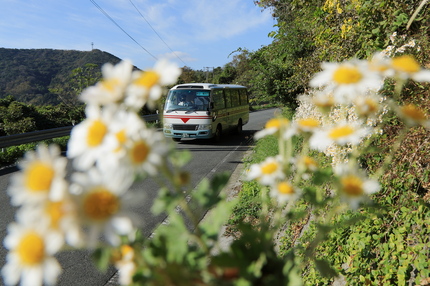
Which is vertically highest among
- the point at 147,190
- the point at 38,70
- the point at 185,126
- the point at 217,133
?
the point at 38,70

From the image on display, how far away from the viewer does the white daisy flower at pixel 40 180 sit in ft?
1.60

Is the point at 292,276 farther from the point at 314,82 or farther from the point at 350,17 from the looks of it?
the point at 350,17

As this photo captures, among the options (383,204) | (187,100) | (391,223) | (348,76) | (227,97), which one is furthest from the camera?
(227,97)

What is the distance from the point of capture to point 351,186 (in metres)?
0.68

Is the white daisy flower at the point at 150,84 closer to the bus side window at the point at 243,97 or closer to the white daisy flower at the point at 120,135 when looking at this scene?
the white daisy flower at the point at 120,135

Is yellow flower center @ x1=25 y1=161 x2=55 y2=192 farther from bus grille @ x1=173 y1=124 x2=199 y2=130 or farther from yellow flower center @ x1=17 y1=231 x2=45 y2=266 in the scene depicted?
bus grille @ x1=173 y1=124 x2=199 y2=130

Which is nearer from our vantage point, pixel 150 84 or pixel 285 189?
pixel 150 84

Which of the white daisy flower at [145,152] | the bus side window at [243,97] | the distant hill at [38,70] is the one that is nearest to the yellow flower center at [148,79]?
the white daisy flower at [145,152]

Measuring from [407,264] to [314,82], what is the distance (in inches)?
69.2

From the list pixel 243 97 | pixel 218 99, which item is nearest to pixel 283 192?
pixel 218 99

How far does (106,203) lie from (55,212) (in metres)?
0.07

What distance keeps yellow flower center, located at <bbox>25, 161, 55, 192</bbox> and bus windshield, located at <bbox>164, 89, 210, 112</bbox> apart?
10.3 metres

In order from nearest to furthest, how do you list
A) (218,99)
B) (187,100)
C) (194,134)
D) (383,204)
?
(383,204), (194,134), (187,100), (218,99)

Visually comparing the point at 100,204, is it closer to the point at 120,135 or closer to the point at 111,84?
the point at 120,135
